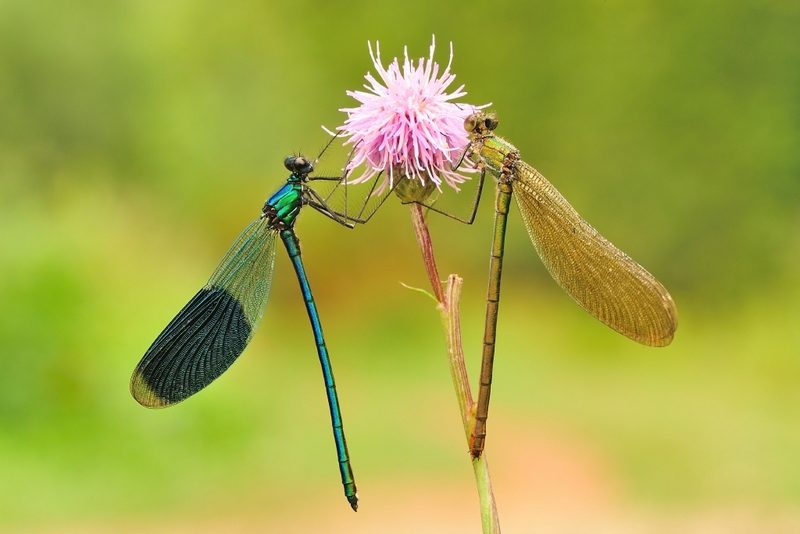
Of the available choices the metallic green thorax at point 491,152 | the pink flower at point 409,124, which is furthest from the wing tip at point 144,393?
the metallic green thorax at point 491,152

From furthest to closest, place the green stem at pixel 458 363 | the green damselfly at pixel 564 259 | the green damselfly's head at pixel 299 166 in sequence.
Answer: the green damselfly's head at pixel 299 166, the green damselfly at pixel 564 259, the green stem at pixel 458 363

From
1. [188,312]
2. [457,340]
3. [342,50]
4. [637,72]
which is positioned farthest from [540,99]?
[457,340]

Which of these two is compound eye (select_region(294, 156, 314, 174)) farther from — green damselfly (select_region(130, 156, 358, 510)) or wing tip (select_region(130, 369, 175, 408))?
wing tip (select_region(130, 369, 175, 408))

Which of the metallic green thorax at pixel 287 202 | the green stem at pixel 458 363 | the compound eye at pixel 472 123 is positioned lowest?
the green stem at pixel 458 363

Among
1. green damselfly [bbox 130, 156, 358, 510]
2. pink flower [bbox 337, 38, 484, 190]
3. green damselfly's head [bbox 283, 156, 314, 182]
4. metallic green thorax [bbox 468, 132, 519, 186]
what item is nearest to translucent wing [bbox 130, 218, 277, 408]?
green damselfly [bbox 130, 156, 358, 510]

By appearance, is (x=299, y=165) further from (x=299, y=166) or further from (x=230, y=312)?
(x=230, y=312)

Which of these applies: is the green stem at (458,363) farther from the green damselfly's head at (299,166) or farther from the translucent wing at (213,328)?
the translucent wing at (213,328)

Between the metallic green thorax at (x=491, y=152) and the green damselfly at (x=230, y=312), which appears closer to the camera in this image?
the metallic green thorax at (x=491, y=152)
